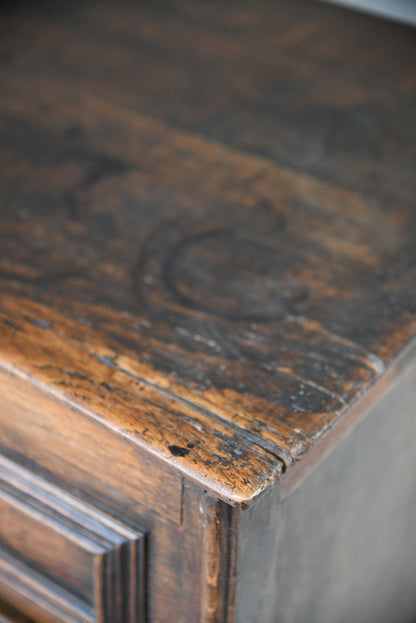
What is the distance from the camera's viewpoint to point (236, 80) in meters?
0.79

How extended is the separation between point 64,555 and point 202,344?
0.19m

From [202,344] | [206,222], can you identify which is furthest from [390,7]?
[202,344]

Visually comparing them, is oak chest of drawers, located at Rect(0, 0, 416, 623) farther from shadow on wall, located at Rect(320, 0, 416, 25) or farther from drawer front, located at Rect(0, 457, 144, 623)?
shadow on wall, located at Rect(320, 0, 416, 25)

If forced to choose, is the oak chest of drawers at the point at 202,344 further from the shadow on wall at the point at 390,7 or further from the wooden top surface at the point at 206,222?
the shadow on wall at the point at 390,7

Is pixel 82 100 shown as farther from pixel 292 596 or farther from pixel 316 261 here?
pixel 292 596

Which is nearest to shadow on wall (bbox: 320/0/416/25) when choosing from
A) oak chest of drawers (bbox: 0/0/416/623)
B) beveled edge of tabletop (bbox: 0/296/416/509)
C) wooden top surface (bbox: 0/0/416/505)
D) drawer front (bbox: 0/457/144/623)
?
wooden top surface (bbox: 0/0/416/505)

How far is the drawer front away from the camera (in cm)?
47

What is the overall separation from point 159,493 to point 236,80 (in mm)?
517

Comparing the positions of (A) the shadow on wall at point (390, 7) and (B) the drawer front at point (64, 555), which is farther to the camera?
(A) the shadow on wall at point (390, 7)

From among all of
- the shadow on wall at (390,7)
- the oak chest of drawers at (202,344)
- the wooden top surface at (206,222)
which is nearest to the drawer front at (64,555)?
the oak chest of drawers at (202,344)

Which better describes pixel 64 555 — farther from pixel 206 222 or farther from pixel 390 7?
pixel 390 7

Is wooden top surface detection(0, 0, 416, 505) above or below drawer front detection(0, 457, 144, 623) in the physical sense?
above

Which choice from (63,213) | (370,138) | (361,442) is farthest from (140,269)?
(370,138)

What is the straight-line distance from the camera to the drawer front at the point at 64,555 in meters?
0.47
